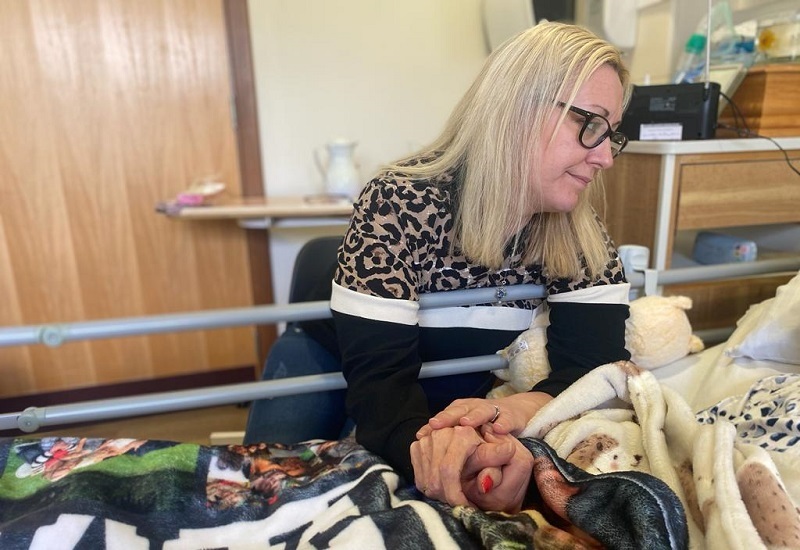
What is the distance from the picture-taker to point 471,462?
0.61m

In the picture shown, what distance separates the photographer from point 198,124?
6.48 ft

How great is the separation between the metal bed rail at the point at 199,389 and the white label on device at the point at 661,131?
57 cm

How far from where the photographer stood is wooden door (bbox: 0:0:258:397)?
1835 millimetres

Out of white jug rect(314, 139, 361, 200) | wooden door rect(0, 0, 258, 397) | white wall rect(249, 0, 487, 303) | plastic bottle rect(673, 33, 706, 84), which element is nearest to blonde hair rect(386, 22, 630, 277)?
plastic bottle rect(673, 33, 706, 84)

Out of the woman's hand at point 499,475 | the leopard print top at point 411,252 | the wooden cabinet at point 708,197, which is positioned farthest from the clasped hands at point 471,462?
the wooden cabinet at point 708,197

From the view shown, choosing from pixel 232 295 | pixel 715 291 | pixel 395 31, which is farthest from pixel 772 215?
pixel 232 295

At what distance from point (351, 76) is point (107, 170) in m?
0.91

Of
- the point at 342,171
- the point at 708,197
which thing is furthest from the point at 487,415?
the point at 342,171

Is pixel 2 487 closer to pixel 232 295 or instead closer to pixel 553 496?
pixel 553 496

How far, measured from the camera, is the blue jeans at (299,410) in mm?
984

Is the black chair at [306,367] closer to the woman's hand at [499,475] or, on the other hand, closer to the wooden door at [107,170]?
the woman's hand at [499,475]

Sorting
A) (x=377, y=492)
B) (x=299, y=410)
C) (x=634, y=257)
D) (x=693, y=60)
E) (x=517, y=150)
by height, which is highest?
(x=693, y=60)

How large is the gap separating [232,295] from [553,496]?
1774 millimetres

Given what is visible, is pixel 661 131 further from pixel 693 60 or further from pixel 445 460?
pixel 445 460
